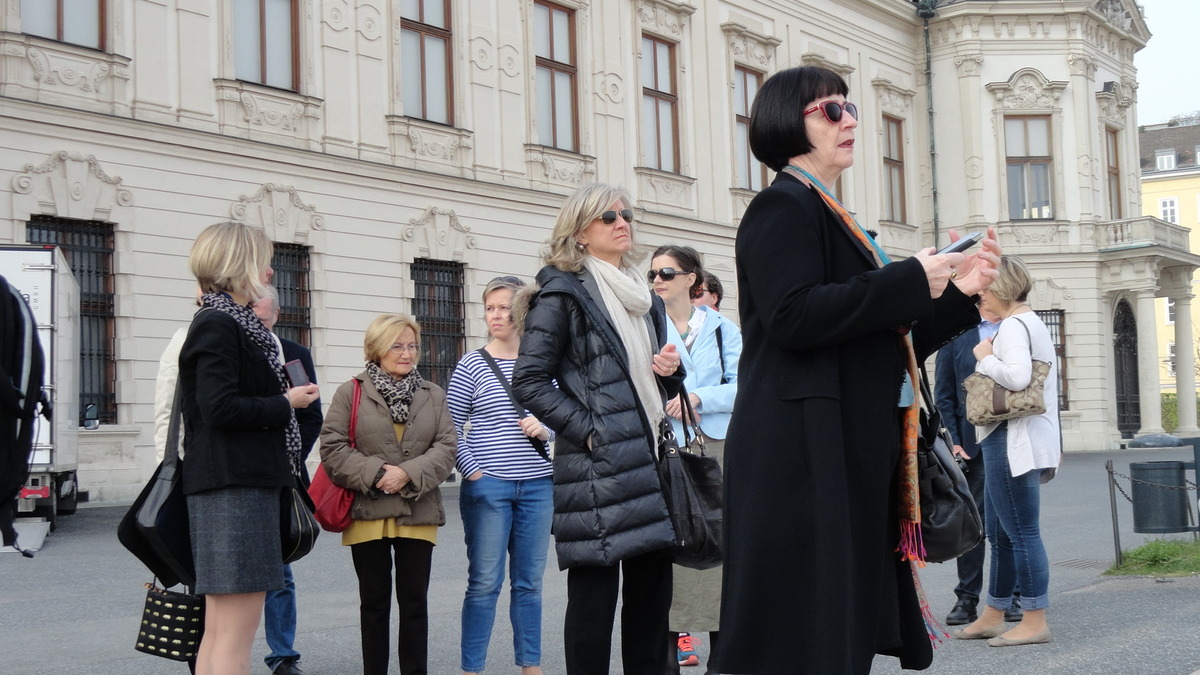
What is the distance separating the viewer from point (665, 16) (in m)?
26.9

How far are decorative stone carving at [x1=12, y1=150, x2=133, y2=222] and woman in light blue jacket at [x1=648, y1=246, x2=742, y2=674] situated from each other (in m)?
12.0

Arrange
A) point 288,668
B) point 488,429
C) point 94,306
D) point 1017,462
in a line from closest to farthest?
point 488,429 → point 288,668 → point 1017,462 → point 94,306

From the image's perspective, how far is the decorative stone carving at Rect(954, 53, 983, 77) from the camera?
3603cm

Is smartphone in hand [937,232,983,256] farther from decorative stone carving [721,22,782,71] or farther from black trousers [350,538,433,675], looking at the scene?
decorative stone carving [721,22,782,71]

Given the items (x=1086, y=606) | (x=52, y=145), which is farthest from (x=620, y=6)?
(x=1086, y=606)

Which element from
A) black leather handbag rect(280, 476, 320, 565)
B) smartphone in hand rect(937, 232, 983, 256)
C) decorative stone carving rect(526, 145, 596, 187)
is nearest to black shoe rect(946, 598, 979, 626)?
black leather handbag rect(280, 476, 320, 565)

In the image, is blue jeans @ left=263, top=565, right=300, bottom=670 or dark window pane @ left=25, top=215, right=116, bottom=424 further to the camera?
dark window pane @ left=25, top=215, right=116, bottom=424

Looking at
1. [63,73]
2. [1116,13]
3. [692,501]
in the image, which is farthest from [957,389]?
[1116,13]

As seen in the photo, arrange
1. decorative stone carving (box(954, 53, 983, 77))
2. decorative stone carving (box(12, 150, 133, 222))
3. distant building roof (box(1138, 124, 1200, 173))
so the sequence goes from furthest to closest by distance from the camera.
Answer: distant building roof (box(1138, 124, 1200, 173)) < decorative stone carving (box(954, 53, 983, 77)) < decorative stone carving (box(12, 150, 133, 222))

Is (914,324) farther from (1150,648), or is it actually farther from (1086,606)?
(1086,606)

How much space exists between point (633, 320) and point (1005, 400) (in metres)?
2.86

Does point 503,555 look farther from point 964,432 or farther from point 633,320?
point 964,432

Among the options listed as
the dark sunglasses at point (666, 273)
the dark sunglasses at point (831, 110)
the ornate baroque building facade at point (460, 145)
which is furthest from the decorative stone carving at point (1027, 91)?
the dark sunglasses at point (831, 110)

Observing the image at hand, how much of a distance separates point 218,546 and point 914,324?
2.47m
